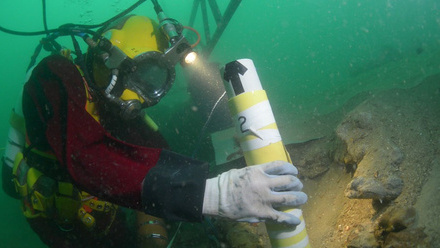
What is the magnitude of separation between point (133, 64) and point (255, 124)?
1.50 metres

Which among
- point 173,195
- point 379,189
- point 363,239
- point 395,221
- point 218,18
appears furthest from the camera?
point 218,18

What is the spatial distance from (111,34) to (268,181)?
88.8 inches

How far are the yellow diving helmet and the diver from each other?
10mm

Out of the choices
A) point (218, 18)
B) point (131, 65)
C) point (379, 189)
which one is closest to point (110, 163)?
point (131, 65)

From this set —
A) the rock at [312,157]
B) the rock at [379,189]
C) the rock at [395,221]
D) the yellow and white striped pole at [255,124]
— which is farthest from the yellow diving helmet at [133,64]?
the rock at [395,221]

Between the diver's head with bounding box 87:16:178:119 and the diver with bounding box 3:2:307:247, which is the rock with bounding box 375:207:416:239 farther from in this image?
the diver's head with bounding box 87:16:178:119

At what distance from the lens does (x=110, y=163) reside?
1.51 meters

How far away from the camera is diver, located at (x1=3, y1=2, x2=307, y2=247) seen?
145 centimetres

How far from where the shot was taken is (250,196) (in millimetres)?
1465

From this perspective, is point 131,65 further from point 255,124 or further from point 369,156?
point 369,156

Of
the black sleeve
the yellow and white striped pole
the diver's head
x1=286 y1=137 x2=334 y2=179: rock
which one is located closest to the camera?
the black sleeve

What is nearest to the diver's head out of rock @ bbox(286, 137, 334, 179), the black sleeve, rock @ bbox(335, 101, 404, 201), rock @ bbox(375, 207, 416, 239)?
the black sleeve

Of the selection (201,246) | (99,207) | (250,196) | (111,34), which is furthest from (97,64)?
(201,246)

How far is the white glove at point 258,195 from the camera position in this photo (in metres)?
1.44
